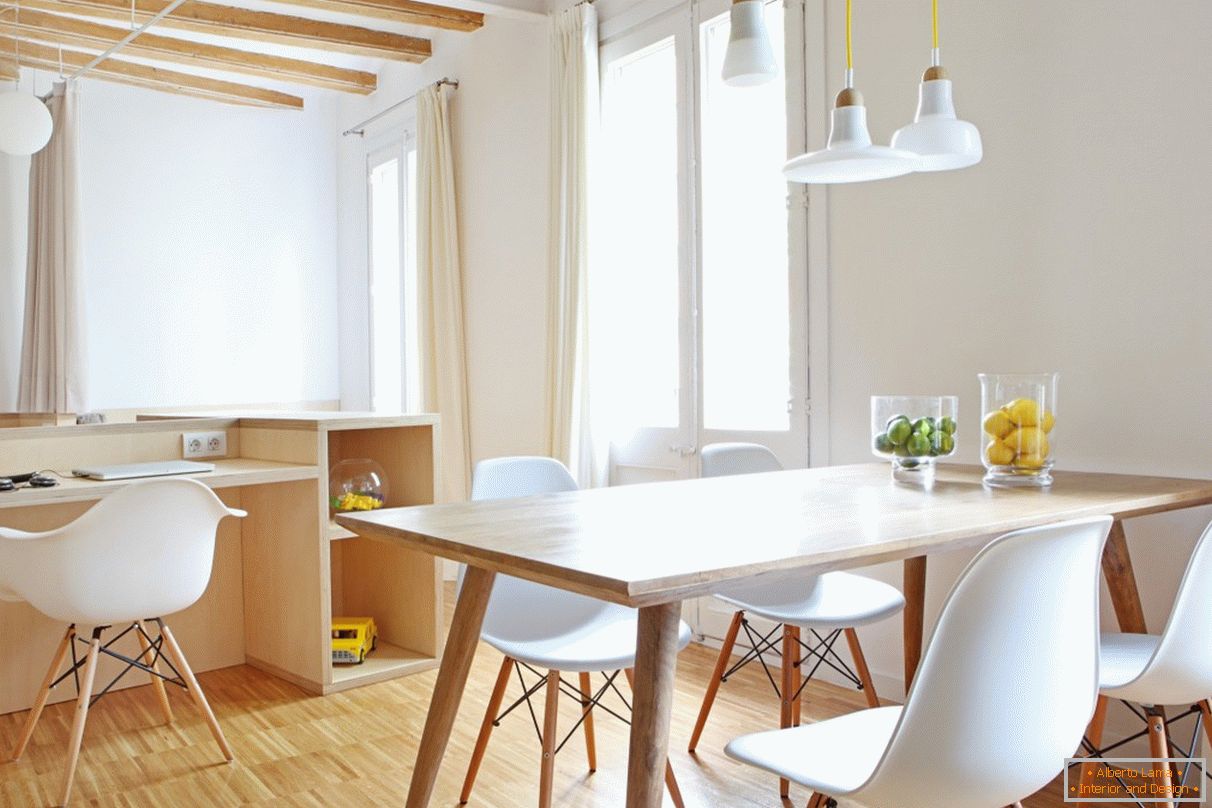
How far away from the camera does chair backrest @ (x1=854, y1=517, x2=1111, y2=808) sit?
4.11ft

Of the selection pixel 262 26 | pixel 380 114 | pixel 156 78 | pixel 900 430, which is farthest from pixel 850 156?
pixel 156 78

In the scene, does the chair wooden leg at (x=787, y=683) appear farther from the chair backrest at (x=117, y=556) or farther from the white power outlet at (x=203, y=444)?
the white power outlet at (x=203, y=444)

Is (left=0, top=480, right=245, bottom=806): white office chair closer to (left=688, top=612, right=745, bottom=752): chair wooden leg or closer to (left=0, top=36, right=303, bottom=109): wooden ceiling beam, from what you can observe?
(left=688, top=612, right=745, bottom=752): chair wooden leg

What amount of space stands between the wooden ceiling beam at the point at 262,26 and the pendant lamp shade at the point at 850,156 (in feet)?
12.8

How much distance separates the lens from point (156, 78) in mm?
6031

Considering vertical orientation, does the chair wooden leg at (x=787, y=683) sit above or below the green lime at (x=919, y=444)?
below

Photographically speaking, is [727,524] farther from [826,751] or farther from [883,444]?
[883,444]

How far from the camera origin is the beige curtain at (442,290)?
5258mm

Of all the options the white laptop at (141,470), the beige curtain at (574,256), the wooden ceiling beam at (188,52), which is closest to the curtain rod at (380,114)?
the wooden ceiling beam at (188,52)

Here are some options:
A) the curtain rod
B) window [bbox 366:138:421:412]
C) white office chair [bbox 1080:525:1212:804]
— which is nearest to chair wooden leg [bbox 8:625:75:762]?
white office chair [bbox 1080:525:1212:804]

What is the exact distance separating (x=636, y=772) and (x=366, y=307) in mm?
5510

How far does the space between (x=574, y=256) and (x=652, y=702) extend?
122 inches

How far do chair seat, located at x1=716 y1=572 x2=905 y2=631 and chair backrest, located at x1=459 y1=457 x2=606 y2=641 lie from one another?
362 mm

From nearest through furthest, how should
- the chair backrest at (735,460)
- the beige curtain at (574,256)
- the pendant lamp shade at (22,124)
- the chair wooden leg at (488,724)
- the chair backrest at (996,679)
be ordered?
the chair backrest at (996,679) < the chair wooden leg at (488,724) < the chair backrest at (735,460) < the beige curtain at (574,256) < the pendant lamp shade at (22,124)
